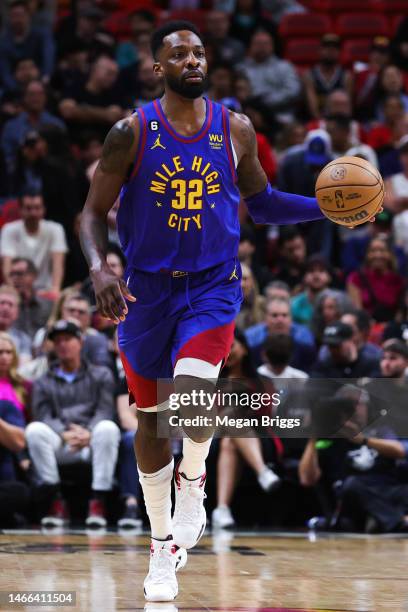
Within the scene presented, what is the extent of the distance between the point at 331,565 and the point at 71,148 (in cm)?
743

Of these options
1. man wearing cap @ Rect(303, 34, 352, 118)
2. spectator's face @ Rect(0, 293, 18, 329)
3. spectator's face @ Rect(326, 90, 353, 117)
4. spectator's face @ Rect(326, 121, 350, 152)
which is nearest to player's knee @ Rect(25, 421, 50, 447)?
spectator's face @ Rect(0, 293, 18, 329)

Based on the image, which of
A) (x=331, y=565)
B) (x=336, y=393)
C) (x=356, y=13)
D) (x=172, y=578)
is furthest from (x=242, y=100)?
(x=172, y=578)

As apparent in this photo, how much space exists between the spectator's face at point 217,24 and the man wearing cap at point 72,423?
6793mm

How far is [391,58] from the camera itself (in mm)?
14961

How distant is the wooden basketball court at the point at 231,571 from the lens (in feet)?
15.9

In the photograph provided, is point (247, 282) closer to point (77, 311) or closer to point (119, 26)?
point (77, 311)

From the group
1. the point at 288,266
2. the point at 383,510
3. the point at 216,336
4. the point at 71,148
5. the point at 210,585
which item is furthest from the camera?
the point at 71,148

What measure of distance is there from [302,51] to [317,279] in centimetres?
585

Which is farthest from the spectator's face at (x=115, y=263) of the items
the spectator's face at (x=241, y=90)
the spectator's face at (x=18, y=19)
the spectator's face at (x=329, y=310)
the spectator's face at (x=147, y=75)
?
the spectator's face at (x=18, y=19)

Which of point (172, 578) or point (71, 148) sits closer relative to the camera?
point (172, 578)

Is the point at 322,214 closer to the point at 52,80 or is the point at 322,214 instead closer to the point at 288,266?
the point at 288,266

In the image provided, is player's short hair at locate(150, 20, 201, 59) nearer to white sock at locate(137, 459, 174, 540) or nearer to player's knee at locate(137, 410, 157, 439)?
player's knee at locate(137, 410, 157, 439)

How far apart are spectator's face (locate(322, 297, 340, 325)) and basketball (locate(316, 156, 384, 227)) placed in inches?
181

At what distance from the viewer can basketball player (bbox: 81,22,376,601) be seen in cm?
494
